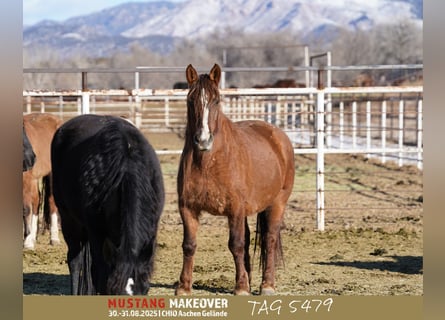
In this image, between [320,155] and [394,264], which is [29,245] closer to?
[320,155]

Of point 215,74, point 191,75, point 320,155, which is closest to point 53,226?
point 320,155

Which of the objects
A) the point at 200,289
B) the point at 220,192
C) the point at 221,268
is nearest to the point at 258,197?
the point at 220,192

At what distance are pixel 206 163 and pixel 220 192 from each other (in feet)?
0.75

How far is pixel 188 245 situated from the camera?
18.3 feet

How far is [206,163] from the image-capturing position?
18.1ft

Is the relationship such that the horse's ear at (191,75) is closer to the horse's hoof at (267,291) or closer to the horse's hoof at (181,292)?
the horse's hoof at (181,292)

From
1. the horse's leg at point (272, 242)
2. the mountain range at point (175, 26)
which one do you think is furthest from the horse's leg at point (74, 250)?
the mountain range at point (175, 26)

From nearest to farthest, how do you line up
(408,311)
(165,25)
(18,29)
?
(18,29)
(408,311)
(165,25)

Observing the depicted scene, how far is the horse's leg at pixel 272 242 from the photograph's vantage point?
19.7 feet

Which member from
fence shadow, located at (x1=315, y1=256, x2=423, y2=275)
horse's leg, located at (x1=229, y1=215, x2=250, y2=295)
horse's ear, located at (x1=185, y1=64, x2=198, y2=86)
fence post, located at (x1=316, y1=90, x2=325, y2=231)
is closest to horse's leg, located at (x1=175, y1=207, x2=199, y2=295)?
horse's leg, located at (x1=229, y1=215, x2=250, y2=295)

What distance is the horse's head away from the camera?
5227 millimetres

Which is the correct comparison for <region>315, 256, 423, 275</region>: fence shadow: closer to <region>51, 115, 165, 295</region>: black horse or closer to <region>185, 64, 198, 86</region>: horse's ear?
<region>185, 64, 198, 86</region>: horse's ear

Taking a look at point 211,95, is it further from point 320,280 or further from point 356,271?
point 356,271

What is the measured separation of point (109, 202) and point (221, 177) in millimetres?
1342
